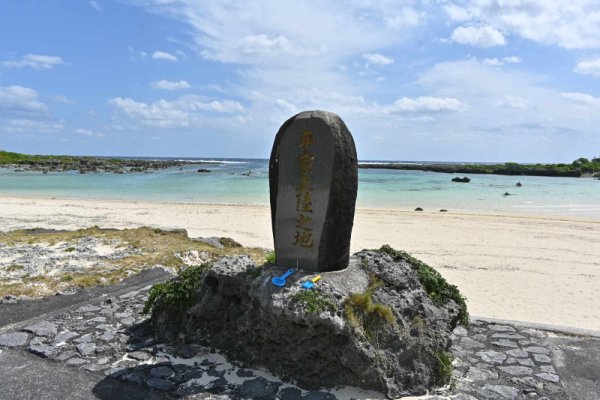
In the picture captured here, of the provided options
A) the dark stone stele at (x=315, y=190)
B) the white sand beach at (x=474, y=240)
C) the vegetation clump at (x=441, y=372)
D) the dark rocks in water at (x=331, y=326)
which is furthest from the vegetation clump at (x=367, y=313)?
the white sand beach at (x=474, y=240)

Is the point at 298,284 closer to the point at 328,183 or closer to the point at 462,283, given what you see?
the point at 328,183

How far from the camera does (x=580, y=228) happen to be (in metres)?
19.8

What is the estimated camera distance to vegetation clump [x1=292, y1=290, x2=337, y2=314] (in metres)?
5.05

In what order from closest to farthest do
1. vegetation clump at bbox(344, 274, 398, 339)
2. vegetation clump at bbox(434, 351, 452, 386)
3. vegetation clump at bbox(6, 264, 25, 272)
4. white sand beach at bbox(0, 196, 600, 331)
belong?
1. vegetation clump at bbox(344, 274, 398, 339)
2. vegetation clump at bbox(434, 351, 452, 386)
3. white sand beach at bbox(0, 196, 600, 331)
4. vegetation clump at bbox(6, 264, 25, 272)

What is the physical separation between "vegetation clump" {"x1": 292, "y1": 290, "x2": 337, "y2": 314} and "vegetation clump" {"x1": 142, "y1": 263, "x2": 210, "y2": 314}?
186 centimetres

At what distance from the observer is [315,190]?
6.01 meters

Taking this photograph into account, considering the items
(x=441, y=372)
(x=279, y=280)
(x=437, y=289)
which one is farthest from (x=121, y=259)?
(x=441, y=372)

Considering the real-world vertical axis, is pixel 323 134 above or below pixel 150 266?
above

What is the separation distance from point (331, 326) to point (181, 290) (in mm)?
2604

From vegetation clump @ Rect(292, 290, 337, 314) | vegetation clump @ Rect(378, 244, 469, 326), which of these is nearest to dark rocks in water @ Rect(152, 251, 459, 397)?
vegetation clump @ Rect(292, 290, 337, 314)

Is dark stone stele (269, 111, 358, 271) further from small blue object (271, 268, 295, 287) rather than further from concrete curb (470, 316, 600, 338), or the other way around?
concrete curb (470, 316, 600, 338)

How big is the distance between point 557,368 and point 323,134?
4411mm

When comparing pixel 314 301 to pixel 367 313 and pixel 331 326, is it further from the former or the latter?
pixel 367 313

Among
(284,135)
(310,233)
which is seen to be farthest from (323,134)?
(310,233)
